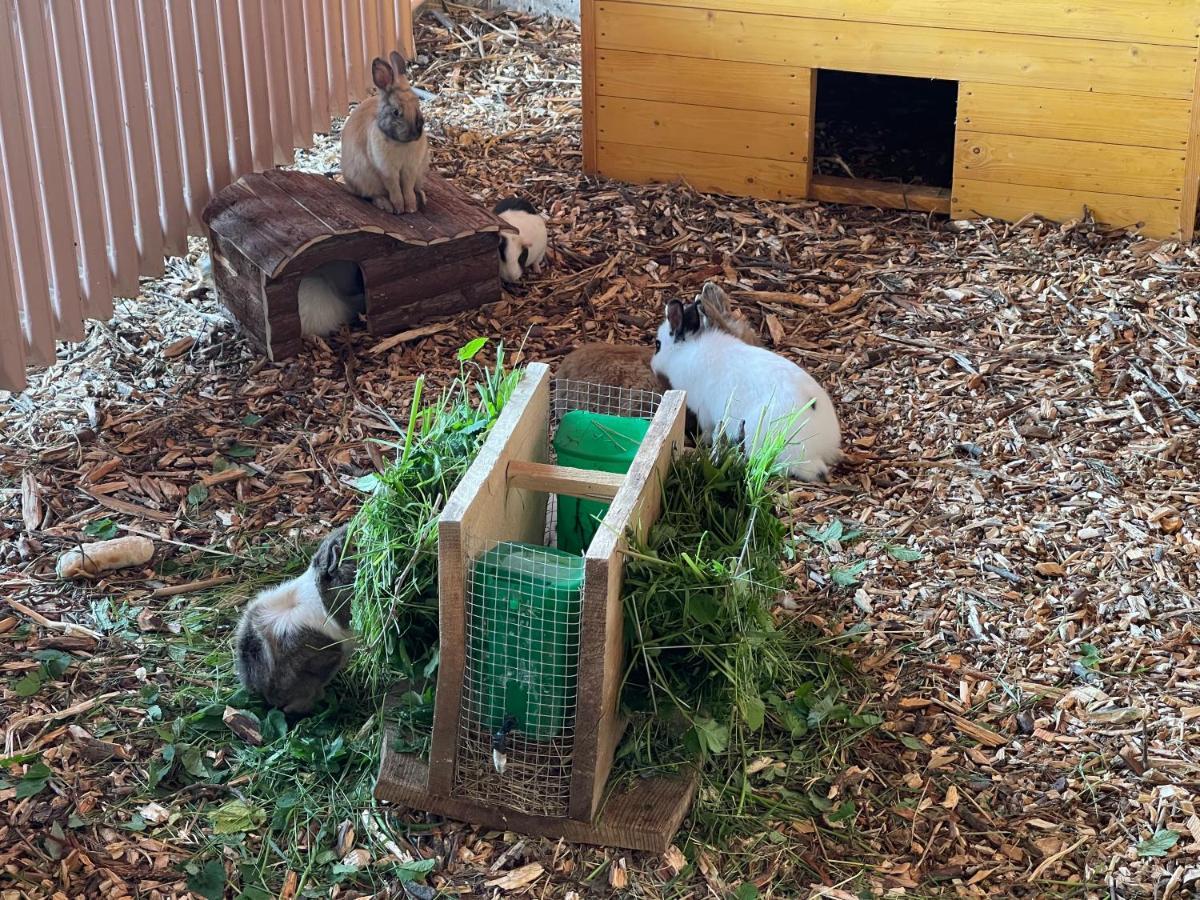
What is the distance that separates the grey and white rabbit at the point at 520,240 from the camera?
6500 mm

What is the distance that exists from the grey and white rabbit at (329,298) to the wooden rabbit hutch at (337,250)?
128 millimetres

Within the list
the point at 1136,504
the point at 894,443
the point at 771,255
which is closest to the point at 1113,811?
the point at 1136,504

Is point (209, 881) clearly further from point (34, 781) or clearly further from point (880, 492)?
point (880, 492)

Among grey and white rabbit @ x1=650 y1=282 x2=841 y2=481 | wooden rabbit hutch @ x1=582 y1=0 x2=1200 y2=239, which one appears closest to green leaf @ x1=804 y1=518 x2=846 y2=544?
grey and white rabbit @ x1=650 y1=282 x2=841 y2=481

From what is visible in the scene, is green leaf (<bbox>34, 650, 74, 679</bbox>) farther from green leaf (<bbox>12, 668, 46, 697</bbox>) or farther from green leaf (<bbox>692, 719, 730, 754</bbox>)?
green leaf (<bbox>692, 719, 730, 754</bbox>)

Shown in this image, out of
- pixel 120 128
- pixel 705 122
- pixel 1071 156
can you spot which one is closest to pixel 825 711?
pixel 120 128

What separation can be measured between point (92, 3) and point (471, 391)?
6.99ft

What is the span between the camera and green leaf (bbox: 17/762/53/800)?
3.67m

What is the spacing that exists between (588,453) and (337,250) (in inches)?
96.8

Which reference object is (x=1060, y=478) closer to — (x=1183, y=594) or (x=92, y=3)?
(x=1183, y=594)

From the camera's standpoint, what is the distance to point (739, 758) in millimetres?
3727

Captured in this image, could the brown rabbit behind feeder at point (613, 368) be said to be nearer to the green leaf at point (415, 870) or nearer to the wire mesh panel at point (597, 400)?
the wire mesh panel at point (597, 400)

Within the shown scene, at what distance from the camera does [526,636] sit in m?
3.32

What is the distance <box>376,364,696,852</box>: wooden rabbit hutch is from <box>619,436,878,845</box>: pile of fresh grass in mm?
74
